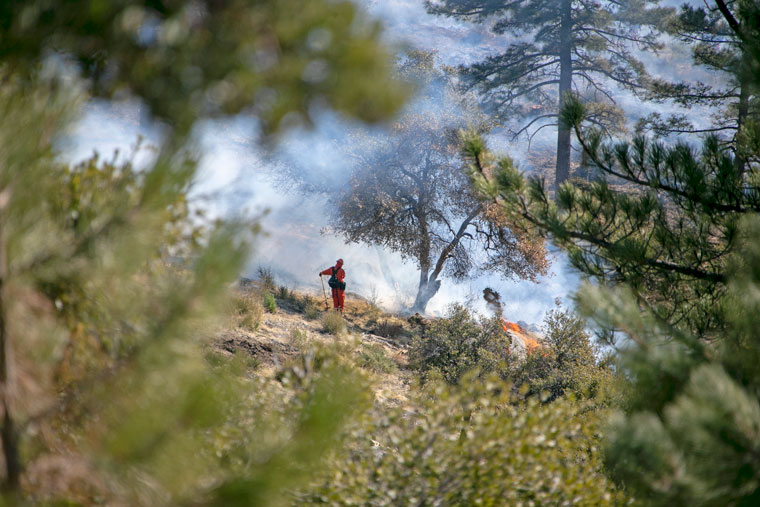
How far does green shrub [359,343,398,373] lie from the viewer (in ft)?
25.9

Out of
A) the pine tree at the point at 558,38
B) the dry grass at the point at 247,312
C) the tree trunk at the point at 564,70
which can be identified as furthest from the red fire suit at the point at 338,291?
the tree trunk at the point at 564,70

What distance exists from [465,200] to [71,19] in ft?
37.7

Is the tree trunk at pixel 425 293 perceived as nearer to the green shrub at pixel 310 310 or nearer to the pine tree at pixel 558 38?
the green shrub at pixel 310 310

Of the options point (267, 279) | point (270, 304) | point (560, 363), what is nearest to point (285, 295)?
point (267, 279)

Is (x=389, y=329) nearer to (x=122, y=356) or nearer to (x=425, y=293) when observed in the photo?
(x=425, y=293)

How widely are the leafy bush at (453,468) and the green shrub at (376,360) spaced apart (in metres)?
4.47

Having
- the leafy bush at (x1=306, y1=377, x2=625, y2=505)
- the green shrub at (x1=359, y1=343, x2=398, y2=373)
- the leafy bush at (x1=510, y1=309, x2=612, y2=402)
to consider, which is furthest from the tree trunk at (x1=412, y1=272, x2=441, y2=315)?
the leafy bush at (x1=306, y1=377, x2=625, y2=505)

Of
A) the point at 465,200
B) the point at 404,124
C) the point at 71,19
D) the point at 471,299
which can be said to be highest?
the point at 404,124

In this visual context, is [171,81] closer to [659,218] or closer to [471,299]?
[659,218]

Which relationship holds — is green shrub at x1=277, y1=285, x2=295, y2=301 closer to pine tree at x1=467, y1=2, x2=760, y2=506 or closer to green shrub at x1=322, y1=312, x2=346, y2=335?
green shrub at x1=322, y1=312, x2=346, y2=335

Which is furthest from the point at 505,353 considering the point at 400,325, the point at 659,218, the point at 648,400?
the point at 648,400

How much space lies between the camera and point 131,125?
16.8m

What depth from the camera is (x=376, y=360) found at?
826 cm

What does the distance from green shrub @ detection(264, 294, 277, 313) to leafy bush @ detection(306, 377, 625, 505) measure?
695 centimetres
